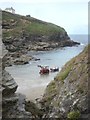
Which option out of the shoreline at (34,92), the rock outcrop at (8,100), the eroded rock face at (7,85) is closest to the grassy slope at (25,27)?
the shoreline at (34,92)

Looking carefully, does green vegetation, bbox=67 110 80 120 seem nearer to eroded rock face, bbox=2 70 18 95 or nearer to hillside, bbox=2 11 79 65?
eroded rock face, bbox=2 70 18 95

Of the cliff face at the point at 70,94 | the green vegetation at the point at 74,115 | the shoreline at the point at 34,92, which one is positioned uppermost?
the cliff face at the point at 70,94

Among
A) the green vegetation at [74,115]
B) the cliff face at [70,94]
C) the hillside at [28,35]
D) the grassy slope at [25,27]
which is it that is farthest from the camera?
the grassy slope at [25,27]

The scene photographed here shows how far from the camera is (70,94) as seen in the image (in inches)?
1107

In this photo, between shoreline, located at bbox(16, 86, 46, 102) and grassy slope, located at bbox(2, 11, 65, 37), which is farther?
grassy slope, located at bbox(2, 11, 65, 37)

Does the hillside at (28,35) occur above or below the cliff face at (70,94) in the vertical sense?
above

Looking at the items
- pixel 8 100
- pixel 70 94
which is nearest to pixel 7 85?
pixel 8 100

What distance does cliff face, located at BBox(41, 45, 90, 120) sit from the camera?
26703 millimetres

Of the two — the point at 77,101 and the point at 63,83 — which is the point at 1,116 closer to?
the point at 77,101

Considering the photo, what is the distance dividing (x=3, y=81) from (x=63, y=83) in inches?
316

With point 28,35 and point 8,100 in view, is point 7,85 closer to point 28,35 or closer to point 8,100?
point 8,100

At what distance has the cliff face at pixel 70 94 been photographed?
26703 mm

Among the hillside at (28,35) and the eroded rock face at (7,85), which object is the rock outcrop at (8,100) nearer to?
the eroded rock face at (7,85)

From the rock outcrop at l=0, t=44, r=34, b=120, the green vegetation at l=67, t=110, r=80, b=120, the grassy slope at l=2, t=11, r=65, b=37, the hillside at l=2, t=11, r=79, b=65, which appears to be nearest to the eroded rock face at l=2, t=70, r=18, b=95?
the rock outcrop at l=0, t=44, r=34, b=120
